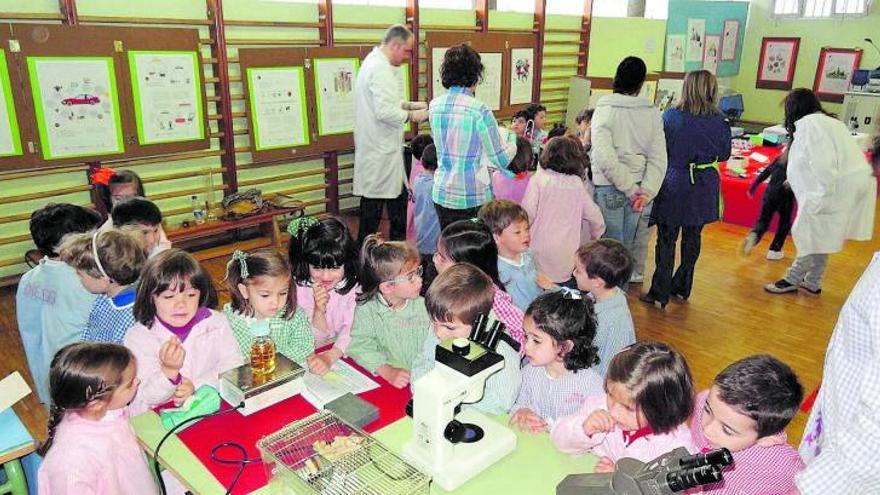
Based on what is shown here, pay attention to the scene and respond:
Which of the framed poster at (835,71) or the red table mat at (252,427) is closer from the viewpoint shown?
the red table mat at (252,427)

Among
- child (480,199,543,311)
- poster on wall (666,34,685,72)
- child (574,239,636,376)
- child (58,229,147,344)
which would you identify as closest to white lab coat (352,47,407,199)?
child (480,199,543,311)

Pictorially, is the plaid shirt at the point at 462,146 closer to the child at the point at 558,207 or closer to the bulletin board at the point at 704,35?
the child at the point at 558,207

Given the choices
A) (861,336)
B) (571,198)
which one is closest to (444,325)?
(861,336)

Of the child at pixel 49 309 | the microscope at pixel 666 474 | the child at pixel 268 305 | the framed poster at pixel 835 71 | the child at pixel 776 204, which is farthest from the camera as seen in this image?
the framed poster at pixel 835 71

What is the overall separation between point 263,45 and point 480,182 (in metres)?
2.73

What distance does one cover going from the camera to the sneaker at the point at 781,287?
4.33 metres

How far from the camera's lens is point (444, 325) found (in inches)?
72.1

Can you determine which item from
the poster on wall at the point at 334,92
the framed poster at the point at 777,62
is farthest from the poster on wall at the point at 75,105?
the framed poster at the point at 777,62

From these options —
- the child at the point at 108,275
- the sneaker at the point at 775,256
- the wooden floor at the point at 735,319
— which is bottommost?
the wooden floor at the point at 735,319

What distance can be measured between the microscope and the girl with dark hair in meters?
3.45

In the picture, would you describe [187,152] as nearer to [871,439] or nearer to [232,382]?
[232,382]

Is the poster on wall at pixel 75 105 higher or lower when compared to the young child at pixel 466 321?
higher

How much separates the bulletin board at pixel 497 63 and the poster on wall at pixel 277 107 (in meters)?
1.49

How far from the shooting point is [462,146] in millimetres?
3369
